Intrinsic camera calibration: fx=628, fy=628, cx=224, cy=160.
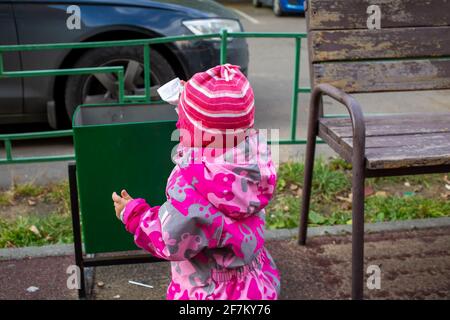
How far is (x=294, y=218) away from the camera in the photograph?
148 inches

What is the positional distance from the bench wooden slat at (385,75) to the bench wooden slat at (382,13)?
196 millimetres

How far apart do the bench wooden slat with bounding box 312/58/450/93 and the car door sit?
2.72 m

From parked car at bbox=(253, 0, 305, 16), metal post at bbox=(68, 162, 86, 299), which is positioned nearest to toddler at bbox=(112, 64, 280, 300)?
metal post at bbox=(68, 162, 86, 299)

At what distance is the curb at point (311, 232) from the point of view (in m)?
3.32

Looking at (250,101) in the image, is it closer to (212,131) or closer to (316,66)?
(212,131)

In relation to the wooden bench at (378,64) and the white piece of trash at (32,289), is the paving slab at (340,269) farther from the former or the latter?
the white piece of trash at (32,289)

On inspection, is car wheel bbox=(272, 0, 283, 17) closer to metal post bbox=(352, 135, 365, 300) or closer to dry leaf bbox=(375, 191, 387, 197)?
dry leaf bbox=(375, 191, 387, 197)

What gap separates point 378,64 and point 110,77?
2.30 m

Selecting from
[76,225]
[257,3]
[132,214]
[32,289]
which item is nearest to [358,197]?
[132,214]

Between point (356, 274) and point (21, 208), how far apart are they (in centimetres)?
238

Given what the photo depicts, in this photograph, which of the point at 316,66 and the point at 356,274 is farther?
the point at 316,66

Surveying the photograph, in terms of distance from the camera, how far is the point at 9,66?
16.0 ft

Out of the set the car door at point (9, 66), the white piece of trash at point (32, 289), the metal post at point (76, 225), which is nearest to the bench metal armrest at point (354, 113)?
the metal post at point (76, 225)
